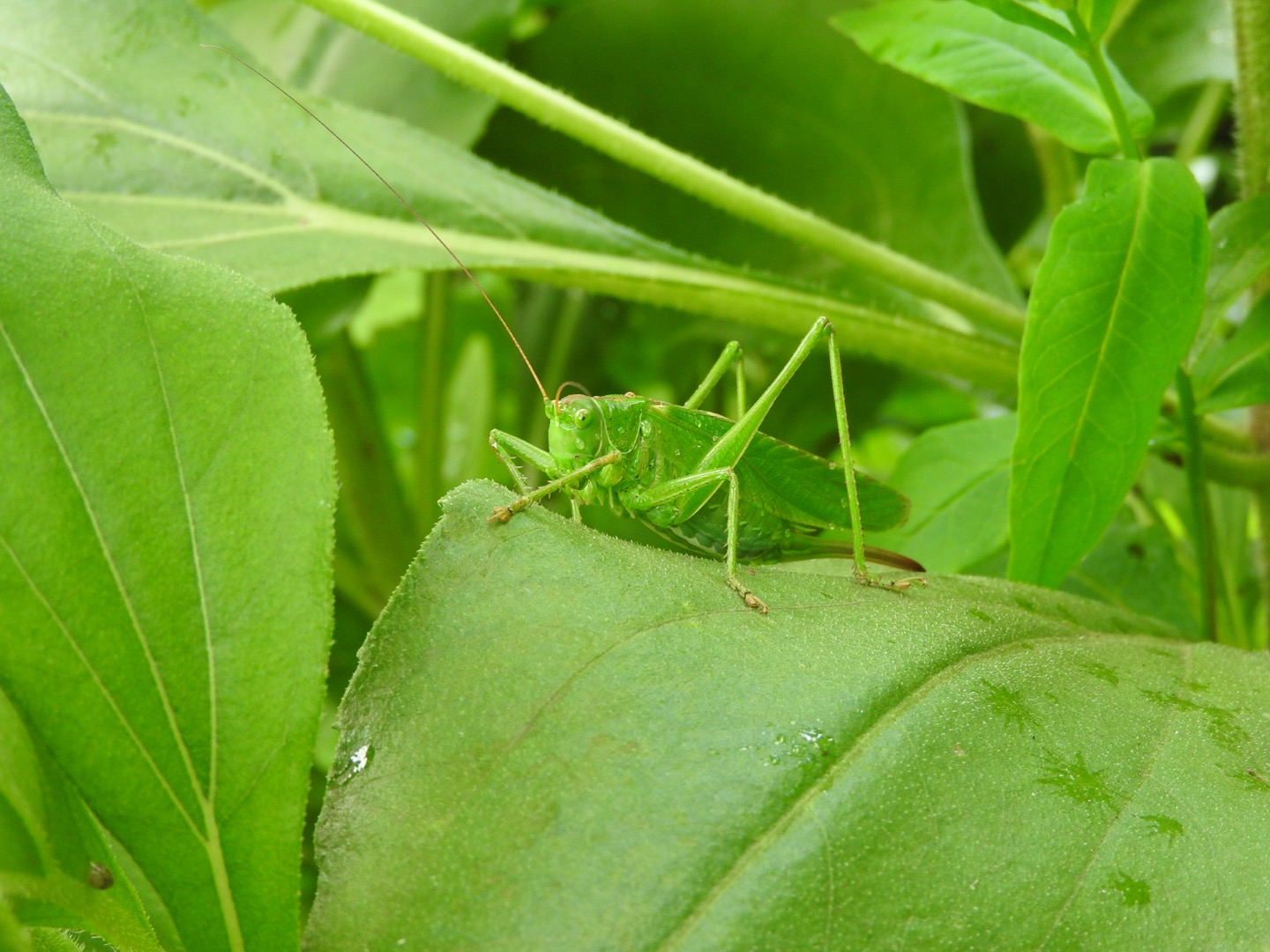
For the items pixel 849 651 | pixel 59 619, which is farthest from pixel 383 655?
pixel 849 651

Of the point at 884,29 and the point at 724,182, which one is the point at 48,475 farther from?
the point at 884,29

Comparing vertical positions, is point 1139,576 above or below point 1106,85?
below

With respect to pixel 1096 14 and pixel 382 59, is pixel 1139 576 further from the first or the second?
pixel 382 59

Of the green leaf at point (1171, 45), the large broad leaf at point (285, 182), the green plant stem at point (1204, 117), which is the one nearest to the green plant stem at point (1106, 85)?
the large broad leaf at point (285, 182)

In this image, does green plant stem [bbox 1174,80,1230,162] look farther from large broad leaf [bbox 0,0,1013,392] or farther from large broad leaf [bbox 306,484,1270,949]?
large broad leaf [bbox 306,484,1270,949]

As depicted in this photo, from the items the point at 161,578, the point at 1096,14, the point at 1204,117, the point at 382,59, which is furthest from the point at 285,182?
the point at 1204,117
